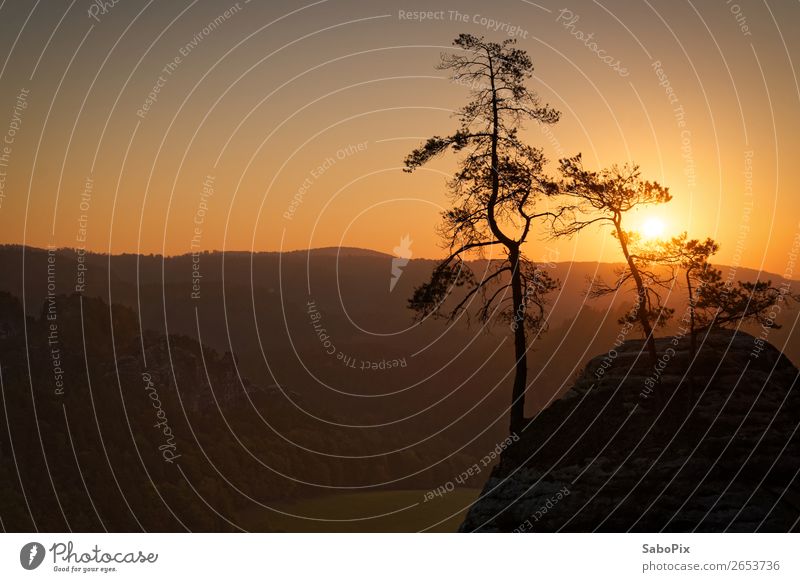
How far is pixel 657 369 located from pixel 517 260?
737 centimetres

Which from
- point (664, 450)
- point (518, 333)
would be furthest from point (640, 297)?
point (664, 450)

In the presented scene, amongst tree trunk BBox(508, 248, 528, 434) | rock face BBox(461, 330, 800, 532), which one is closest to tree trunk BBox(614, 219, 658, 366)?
rock face BBox(461, 330, 800, 532)

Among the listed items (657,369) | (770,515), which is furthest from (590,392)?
(770,515)

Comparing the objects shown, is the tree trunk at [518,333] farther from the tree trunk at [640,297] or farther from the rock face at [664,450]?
the tree trunk at [640,297]

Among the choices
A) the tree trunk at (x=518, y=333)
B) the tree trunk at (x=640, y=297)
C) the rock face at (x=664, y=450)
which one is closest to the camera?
the rock face at (x=664, y=450)

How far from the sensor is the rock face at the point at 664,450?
110ft

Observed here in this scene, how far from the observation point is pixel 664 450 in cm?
3575

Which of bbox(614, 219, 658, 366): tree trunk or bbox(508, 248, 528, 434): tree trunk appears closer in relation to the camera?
bbox(614, 219, 658, 366): tree trunk

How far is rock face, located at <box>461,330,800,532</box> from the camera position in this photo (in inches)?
1315

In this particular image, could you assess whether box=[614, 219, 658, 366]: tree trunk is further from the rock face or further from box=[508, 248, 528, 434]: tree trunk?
box=[508, 248, 528, 434]: tree trunk

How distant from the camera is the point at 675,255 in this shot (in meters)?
38.5

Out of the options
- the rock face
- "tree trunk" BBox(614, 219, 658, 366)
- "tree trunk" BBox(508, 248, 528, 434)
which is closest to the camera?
the rock face

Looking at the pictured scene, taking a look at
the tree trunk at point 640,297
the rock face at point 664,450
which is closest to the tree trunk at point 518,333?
the rock face at point 664,450
